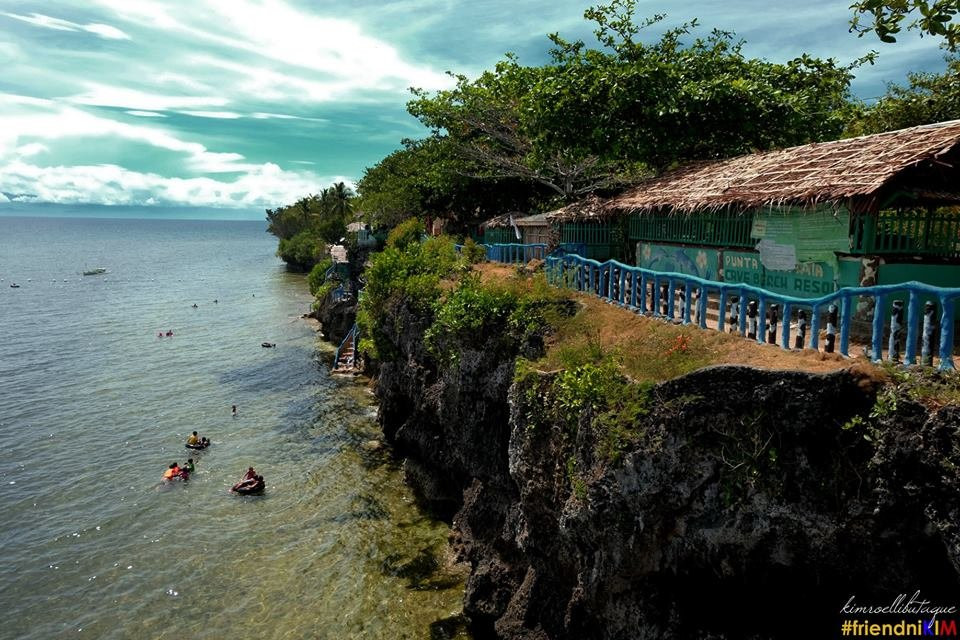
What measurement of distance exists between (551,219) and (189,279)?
8202 centimetres

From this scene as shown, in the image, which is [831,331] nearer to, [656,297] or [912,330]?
[912,330]

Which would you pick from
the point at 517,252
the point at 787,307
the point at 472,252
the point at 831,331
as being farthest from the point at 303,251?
the point at 831,331

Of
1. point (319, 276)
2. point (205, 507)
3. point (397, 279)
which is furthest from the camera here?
point (319, 276)

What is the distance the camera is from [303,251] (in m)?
92.9

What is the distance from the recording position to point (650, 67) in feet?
73.3

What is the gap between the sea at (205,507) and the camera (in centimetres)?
1572

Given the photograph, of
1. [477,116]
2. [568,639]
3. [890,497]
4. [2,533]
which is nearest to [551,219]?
[477,116]

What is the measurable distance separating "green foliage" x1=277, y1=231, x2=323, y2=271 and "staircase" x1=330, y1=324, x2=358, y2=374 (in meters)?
48.6

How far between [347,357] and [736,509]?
1276 inches

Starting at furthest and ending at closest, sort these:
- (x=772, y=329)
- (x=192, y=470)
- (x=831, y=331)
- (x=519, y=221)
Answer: (x=519, y=221)
(x=192, y=470)
(x=772, y=329)
(x=831, y=331)

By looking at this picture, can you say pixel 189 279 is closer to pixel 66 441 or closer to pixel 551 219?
pixel 66 441

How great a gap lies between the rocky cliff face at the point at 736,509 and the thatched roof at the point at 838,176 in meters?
5.16

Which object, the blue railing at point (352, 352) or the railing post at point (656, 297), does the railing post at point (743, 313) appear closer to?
the railing post at point (656, 297)

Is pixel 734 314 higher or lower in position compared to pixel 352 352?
higher
